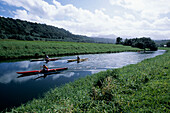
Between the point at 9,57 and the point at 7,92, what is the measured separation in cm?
2118

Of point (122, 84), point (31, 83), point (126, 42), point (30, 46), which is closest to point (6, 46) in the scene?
point (30, 46)

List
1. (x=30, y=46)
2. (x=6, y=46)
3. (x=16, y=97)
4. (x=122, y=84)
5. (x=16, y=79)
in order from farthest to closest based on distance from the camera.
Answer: (x=30, y=46)
(x=6, y=46)
(x=16, y=79)
(x=16, y=97)
(x=122, y=84)

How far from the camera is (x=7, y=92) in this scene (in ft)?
35.7

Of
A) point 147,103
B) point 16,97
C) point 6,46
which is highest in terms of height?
point 6,46

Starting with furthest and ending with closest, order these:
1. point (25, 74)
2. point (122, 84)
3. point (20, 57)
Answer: point (20, 57)
point (25, 74)
point (122, 84)

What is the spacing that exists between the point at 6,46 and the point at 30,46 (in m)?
7.05

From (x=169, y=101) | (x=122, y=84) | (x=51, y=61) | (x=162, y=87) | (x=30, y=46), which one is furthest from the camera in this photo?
(x=30, y=46)

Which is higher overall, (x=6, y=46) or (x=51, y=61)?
(x=6, y=46)

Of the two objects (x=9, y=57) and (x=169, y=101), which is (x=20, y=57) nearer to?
(x=9, y=57)

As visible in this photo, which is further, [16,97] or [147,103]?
[16,97]

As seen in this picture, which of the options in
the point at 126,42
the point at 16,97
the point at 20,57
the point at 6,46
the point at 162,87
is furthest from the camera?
the point at 126,42

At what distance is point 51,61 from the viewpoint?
2677cm

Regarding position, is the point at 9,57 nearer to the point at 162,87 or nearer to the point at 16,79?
the point at 16,79

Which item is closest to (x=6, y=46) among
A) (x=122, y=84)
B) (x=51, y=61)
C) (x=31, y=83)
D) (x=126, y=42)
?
(x=51, y=61)
